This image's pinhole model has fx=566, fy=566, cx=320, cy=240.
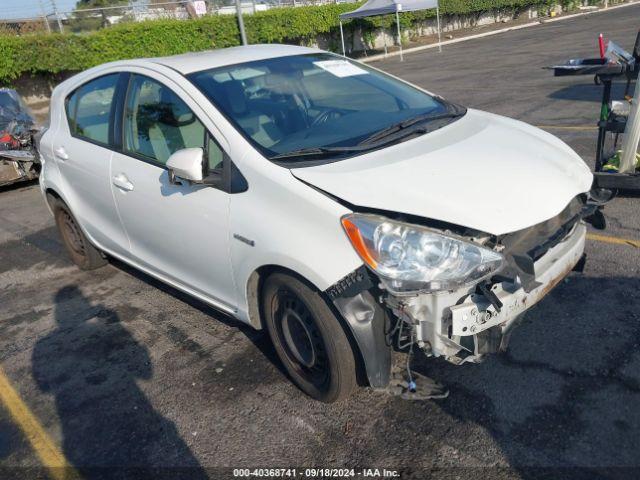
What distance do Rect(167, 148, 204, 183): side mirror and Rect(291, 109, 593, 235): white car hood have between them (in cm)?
57

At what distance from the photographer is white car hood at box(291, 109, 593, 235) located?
2.55 m

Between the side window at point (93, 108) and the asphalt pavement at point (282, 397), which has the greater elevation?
the side window at point (93, 108)

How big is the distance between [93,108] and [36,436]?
2.45 meters

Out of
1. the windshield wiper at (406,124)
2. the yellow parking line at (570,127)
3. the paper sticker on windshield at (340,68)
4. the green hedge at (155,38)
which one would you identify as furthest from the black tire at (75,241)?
the green hedge at (155,38)

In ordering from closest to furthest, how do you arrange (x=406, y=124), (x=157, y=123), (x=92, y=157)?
(x=406, y=124) < (x=157, y=123) < (x=92, y=157)

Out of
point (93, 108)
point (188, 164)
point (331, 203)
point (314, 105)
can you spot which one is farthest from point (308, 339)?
point (93, 108)

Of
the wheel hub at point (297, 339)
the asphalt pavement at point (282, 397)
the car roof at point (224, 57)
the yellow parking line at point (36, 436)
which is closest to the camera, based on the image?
the asphalt pavement at point (282, 397)

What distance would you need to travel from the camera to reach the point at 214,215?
123 inches

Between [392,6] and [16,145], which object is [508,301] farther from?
[392,6]

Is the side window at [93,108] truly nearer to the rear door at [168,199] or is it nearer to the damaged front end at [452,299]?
the rear door at [168,199]

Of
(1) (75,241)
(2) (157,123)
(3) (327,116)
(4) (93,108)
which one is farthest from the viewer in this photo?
(1) (75,241)

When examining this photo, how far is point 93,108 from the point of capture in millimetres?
4359

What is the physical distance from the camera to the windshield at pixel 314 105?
314cm

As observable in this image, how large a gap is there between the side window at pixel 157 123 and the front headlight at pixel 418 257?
1.16 meters
